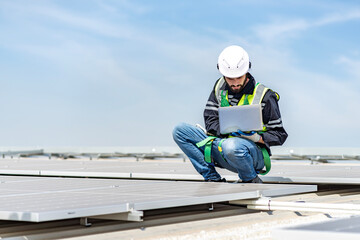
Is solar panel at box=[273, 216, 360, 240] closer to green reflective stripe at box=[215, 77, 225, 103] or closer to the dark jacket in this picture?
the dark jacket

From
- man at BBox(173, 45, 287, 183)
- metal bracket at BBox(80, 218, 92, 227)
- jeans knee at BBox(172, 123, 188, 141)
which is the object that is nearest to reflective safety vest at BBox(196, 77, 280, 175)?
man at BBox(173, 45, 287, 183)

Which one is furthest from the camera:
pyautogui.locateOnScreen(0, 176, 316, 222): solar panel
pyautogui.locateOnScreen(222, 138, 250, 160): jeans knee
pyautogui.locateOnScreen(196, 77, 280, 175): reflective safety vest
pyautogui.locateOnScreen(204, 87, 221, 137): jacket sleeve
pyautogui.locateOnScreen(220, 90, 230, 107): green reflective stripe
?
pyautogui.locateOnScreen(204, 87, 221, 137): jacket sleeve

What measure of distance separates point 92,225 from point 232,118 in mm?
2352

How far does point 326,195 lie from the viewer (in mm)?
7238

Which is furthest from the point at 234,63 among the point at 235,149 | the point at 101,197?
the point at 101,197

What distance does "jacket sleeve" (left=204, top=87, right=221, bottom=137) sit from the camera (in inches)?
265

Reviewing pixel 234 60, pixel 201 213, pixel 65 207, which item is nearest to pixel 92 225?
pixel 65 207

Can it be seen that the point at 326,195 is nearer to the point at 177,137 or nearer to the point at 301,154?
the point at 177,137

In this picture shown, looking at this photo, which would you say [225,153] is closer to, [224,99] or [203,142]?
[203,142]

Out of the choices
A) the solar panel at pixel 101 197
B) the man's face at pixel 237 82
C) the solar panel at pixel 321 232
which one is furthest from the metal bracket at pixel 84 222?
the man's face at pixel 237 82

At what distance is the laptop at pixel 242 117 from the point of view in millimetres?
6309

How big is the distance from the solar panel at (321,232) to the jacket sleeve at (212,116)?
3.37m

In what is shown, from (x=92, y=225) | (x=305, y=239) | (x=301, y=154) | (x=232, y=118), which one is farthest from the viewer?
(x=301, y=154)

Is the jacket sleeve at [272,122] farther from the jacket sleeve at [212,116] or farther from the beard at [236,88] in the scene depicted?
the jacket sleeve at [212,116]
